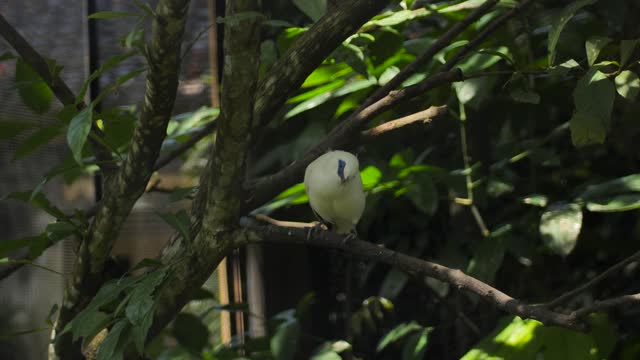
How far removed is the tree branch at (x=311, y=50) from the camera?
0.75 m

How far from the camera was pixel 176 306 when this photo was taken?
788 millimetres

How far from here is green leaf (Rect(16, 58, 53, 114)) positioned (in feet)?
2.92

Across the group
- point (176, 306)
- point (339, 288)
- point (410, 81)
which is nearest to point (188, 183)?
point (339, 288)

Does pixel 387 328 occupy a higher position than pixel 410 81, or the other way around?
pixel 410 81

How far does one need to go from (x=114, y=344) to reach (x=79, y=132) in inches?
7.1

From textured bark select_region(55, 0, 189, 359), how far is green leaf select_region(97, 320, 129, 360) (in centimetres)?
12

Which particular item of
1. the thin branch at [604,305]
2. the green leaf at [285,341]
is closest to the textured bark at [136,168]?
the green leaf at [285,341]

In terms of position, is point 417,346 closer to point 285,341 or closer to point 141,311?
point 285,341

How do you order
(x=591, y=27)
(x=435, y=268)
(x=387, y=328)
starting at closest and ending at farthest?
(x=435, y=268) → (x=591, y=27) → (x=387, y=328)

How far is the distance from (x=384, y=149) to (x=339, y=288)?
341 millimetres

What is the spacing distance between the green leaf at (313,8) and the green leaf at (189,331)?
1.75ft

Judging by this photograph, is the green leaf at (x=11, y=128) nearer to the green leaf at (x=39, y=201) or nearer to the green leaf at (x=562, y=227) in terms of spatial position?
the green leaf at (x=39, y=201)

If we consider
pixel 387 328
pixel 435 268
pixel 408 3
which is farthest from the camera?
pixel 387 328

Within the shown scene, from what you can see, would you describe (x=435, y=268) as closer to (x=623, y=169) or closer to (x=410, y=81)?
(x=410, y=81)
